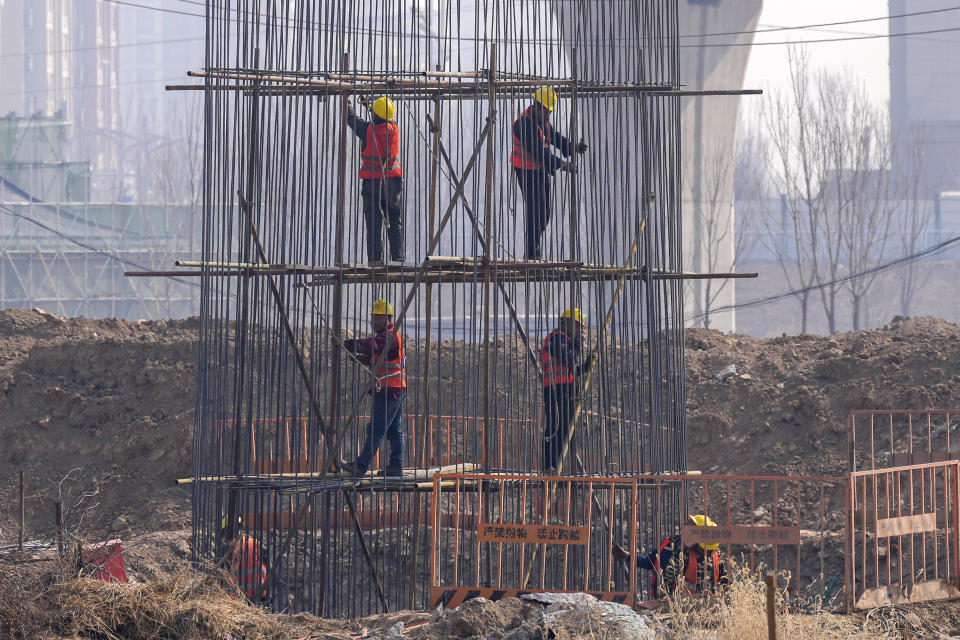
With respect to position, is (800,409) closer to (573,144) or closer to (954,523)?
(954,523)

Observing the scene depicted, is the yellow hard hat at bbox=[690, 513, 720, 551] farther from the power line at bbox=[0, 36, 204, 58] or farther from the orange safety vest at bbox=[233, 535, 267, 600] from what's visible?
the power line at bbox=[0, 36, 204, 58]

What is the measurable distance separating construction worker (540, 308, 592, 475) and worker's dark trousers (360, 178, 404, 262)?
62.3 inches

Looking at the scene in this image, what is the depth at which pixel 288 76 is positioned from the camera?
31.5 feet

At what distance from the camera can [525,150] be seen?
10.6m

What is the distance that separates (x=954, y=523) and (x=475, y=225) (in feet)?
14.6

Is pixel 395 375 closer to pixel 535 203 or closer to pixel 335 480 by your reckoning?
pixel 335 480

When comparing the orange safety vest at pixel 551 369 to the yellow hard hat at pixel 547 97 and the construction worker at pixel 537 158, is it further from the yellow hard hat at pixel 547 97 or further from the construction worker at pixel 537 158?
the yellow hard hat at pixel 547 97

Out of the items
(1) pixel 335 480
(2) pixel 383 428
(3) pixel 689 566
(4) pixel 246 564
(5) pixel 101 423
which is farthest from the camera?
(5) pixel 101 423

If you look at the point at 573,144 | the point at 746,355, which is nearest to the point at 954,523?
the point at 573,144

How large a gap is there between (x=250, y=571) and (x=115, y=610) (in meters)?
2.52

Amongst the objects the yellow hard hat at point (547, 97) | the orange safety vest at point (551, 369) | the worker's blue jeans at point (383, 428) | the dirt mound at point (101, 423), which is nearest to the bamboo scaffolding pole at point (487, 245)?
the yellow hard hat at point (547, 97)

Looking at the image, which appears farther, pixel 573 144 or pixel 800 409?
pixel 800 409

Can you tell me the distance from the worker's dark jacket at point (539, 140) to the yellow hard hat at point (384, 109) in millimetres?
1105

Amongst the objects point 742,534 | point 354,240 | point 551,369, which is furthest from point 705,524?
point 354,240
